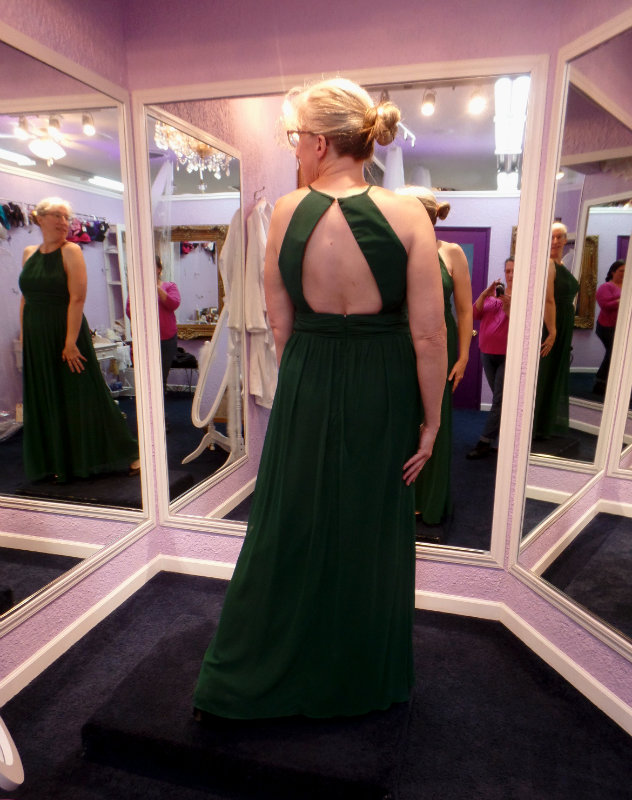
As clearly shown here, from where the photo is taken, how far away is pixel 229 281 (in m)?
2.58

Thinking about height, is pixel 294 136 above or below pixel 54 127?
below

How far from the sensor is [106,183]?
204 cm

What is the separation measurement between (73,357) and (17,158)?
68cm

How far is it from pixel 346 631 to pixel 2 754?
2.92 feet

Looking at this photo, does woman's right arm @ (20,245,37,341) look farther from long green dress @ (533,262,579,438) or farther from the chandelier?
long green dress @ (533,262,579,438)

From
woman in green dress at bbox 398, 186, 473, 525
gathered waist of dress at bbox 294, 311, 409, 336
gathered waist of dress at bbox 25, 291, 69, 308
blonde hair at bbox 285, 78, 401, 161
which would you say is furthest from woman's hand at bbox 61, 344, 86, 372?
woman in green dress at bbox 398, 186, 473, 525

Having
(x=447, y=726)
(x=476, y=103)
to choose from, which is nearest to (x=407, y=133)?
(x=476, y=103)

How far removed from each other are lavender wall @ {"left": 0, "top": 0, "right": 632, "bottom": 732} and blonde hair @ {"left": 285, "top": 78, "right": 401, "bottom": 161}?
785 mm

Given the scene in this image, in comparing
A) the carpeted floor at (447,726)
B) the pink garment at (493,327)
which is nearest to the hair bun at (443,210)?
the pink garment at (493,327)

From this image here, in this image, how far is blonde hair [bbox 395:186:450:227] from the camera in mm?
1992

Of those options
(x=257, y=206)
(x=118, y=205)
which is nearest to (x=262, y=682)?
(x=118, y=205)

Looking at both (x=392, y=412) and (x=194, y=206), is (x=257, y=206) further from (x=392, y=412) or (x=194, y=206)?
(x=392, y=412)

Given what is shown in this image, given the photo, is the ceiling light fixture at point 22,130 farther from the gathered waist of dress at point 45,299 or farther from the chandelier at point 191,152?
the chandelier at point 191,152

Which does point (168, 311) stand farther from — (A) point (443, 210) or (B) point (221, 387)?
(A) point (443, 210)
